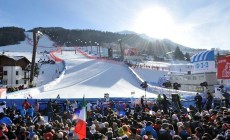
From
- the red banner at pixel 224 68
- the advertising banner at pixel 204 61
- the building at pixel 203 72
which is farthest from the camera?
the building at pixel 203 72

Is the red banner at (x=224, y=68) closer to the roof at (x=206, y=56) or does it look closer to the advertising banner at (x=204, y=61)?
the roof at (x=206, y=56)

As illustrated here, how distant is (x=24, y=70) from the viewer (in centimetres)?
7394

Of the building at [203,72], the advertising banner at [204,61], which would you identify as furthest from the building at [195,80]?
the advertising banner at [204,61]

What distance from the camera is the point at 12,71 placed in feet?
236

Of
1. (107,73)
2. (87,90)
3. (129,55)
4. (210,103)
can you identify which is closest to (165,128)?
(210,103)

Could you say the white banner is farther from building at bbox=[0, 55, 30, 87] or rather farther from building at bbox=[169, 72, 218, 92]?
building at bbox=[0, 55, 30, 87]

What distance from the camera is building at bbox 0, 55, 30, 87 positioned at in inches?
2815

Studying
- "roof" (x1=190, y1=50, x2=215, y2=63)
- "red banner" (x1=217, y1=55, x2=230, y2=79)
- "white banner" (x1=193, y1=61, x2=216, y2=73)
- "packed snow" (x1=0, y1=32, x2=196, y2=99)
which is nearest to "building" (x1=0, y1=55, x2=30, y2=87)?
"packed snow" (x1=0, y1=32, x2=196, y2=99)

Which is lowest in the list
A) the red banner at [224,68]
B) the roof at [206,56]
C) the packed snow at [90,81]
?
the packed snow at [90,81]

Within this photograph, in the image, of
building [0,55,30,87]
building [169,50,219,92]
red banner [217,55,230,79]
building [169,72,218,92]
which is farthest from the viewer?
building [0,55,30,87]

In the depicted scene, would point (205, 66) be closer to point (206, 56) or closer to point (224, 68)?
point (206, 56)

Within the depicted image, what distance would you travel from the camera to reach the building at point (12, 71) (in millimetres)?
71500

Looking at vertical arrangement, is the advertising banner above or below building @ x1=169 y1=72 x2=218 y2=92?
above

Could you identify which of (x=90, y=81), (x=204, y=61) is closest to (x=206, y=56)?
(x=204, y=61)
